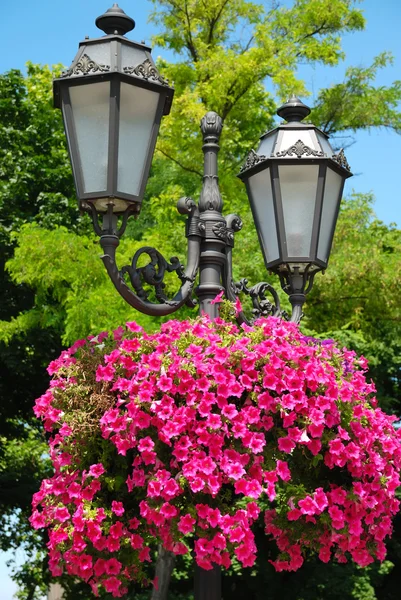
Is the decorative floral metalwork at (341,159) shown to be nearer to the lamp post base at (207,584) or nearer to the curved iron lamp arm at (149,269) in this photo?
the curved iron lamp arm at (149,269)

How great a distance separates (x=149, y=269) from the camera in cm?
387

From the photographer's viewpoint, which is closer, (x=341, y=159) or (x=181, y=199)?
(x=181, y=199)

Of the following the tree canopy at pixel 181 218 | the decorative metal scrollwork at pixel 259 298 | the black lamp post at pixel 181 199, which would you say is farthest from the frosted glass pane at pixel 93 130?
the tree canopy at pixel 181 218

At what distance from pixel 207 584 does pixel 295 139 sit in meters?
2.33

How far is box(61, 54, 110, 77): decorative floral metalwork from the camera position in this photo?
384 cm

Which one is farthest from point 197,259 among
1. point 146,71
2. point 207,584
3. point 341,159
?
point 207,584

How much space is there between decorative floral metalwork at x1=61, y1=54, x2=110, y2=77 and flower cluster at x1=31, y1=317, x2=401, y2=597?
114 cm

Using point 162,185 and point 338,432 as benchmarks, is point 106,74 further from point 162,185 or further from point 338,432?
point 162,185

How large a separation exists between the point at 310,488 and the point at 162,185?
39.9ft

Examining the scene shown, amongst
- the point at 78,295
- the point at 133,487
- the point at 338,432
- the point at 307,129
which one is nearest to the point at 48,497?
the point at 133,487

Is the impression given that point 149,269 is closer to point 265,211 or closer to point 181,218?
point 265,211

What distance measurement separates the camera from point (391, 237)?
17016 mm

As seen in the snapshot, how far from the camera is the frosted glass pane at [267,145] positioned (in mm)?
4633

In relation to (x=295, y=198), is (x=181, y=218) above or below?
above
